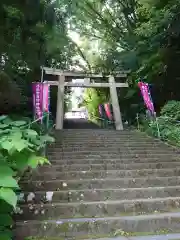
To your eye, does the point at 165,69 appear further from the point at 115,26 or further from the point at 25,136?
the point at 25,136

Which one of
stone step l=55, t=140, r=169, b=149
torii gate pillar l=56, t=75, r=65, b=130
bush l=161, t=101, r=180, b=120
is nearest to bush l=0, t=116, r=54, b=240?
stone step l=55, t=140, r=169, b=149

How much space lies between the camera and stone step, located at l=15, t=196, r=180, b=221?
3879 millimetres

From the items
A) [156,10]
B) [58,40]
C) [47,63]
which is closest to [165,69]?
[156,10]

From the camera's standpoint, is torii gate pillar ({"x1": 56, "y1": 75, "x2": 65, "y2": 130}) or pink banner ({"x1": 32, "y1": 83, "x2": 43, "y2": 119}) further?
torii gate pillar ({"x1": 56, "y1": 75, "x2": 65, "y2": 130})

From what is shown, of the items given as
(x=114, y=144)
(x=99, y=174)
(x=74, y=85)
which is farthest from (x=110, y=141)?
(x=74, y=85)

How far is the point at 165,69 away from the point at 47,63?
625cm

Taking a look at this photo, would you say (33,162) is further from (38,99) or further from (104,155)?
(38,99)

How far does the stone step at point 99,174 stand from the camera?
5.36 metres

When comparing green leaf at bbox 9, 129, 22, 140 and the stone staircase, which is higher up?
green leaf at bbox 9, 129, 22, 140

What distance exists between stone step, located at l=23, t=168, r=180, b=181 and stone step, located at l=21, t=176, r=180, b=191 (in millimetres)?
358

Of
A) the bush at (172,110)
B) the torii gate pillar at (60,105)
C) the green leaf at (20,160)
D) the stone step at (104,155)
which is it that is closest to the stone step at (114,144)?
the stone step at (104,155)

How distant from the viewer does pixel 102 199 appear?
4.55 metres

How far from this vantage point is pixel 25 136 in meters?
2.71

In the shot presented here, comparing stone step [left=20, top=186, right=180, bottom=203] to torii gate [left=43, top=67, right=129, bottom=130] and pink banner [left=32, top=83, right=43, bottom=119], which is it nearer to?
pink banner [left=32, top=83, right=43, bottom=119]
